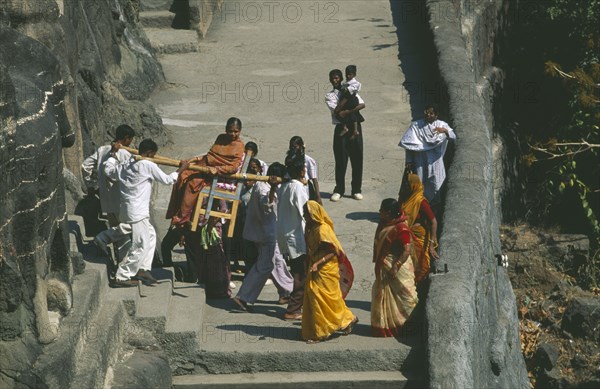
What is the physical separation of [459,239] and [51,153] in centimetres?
370

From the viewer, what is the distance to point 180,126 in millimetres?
16234

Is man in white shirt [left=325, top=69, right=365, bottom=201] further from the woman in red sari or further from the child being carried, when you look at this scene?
the woman in red sari

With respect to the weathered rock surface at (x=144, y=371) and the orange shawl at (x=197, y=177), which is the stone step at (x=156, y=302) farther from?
the orange shawl at (x=197, y=177)

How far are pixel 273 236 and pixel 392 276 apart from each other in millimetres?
1221

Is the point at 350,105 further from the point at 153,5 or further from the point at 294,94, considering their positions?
the point at 153,5

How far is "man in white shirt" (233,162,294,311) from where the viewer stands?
11.3m

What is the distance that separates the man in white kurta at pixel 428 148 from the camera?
13086 millimetres

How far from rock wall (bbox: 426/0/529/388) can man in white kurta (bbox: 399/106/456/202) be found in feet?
0.66

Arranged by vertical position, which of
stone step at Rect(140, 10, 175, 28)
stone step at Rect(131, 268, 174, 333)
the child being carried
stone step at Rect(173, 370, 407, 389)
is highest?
stone step at Rect(140, 10, 175, 28)

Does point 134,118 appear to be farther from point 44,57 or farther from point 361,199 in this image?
point 44,57

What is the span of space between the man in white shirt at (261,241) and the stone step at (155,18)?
27.2ft

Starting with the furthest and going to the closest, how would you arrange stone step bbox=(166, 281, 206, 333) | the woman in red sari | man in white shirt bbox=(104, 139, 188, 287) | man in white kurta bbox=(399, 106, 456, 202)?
man in white kurta bbox=(399, 106, 456, 202) → the woman in red sari → man in white shirt bbox=(104, 139, 188, 287) → stone step bbox=(166, 281, 206, 333)

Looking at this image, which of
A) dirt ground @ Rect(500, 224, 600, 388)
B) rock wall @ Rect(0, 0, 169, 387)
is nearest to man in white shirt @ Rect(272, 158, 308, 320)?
rock wall @ Rect(0, 0, 169, 387)

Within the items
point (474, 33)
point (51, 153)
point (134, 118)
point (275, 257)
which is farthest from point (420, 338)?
point (474, 33)
